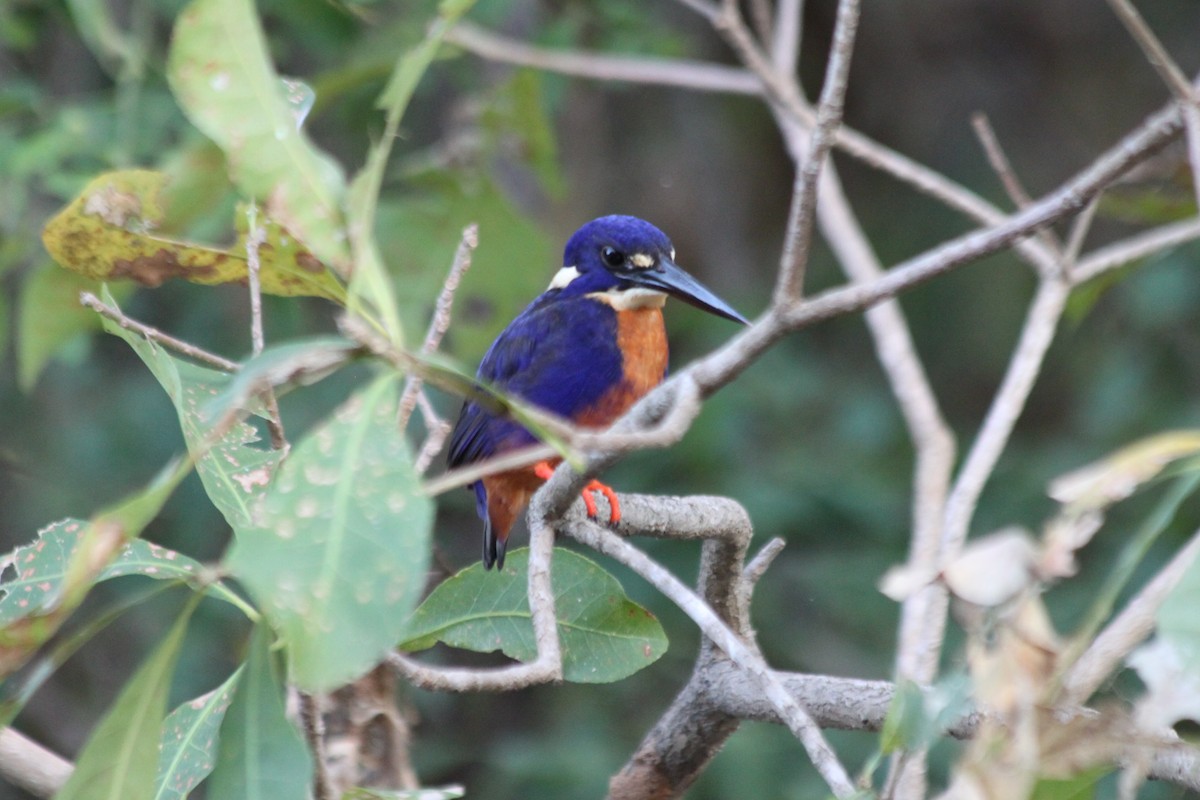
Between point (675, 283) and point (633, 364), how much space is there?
270 millimetres

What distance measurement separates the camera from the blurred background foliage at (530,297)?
314 cm

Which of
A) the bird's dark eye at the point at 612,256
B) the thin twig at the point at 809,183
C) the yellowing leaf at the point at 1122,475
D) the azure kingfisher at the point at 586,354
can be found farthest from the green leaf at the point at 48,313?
the yellowing leaf at the point at 1122,475

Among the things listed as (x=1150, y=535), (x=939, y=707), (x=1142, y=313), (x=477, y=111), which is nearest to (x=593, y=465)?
(x=939, y=707)

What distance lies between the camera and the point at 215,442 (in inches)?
43.2

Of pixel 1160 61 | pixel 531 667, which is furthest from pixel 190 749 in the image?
pixel 1160 61

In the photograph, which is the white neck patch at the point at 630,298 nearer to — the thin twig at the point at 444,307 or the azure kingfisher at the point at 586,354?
the azure kingfisher at the point at 586,354

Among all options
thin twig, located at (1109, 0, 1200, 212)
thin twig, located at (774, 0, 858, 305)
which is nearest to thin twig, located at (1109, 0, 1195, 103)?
thin twig, located at (1109, 0, 1200, 212)

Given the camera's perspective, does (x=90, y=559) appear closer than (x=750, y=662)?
Yes

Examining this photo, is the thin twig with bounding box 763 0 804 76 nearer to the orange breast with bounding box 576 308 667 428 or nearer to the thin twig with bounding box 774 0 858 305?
the orange breast with bounding box 576 308 667 428

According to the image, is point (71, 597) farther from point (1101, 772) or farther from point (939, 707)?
point (1101, 772)

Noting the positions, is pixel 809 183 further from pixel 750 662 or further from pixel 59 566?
pixel 59 566

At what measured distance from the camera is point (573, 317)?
257 cm

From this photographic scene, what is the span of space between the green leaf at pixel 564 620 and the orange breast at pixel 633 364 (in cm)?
107

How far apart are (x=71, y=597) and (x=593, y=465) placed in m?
0.39
